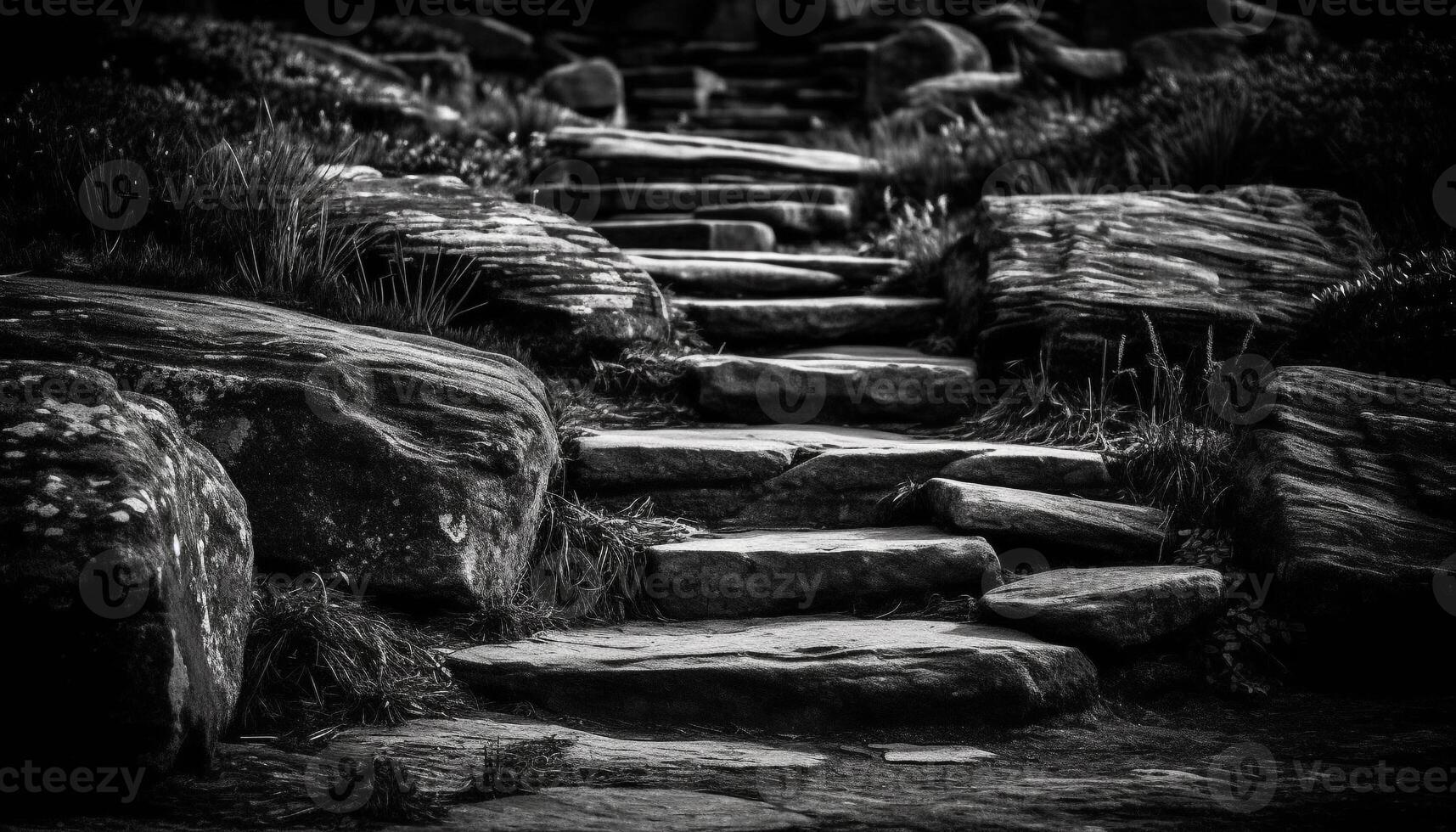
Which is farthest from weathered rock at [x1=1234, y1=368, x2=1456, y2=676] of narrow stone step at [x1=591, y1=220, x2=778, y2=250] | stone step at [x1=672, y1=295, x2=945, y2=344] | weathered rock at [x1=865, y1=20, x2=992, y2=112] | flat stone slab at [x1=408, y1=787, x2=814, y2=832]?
weathered rock at [x1=865, y1=20, x2=992, y2=112]

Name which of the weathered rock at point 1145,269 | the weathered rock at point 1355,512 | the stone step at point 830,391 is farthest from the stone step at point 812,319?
the weathered rock at point 1355,512

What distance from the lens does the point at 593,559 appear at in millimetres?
4043

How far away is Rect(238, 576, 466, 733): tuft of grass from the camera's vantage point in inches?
120

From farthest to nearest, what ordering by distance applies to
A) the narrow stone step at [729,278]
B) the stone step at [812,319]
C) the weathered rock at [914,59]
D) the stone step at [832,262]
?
the weathered rock at [914,59] < the stone step at [832,262] < the narrow stone step at [729,278] < the stone step at [812,319]

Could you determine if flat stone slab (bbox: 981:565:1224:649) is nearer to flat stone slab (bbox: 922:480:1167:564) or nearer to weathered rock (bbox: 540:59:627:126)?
flat stone slab (bbox: 922:480:1167:564)

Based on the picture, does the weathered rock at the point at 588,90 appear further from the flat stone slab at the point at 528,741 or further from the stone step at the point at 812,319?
the flat stone slab at the point at 528,741

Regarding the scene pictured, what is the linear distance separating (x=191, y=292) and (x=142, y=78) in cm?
512

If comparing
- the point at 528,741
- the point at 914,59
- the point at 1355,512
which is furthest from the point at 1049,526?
the point at 914,59

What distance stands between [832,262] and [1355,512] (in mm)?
3512

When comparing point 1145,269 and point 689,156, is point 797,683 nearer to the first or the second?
point 1145,269

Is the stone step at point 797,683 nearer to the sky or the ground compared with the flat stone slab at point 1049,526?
nearer to the ground

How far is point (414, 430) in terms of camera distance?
12.0ft

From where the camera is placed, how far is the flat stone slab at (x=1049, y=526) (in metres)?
4.07

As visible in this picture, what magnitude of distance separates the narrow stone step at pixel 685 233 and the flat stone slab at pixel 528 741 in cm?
444
